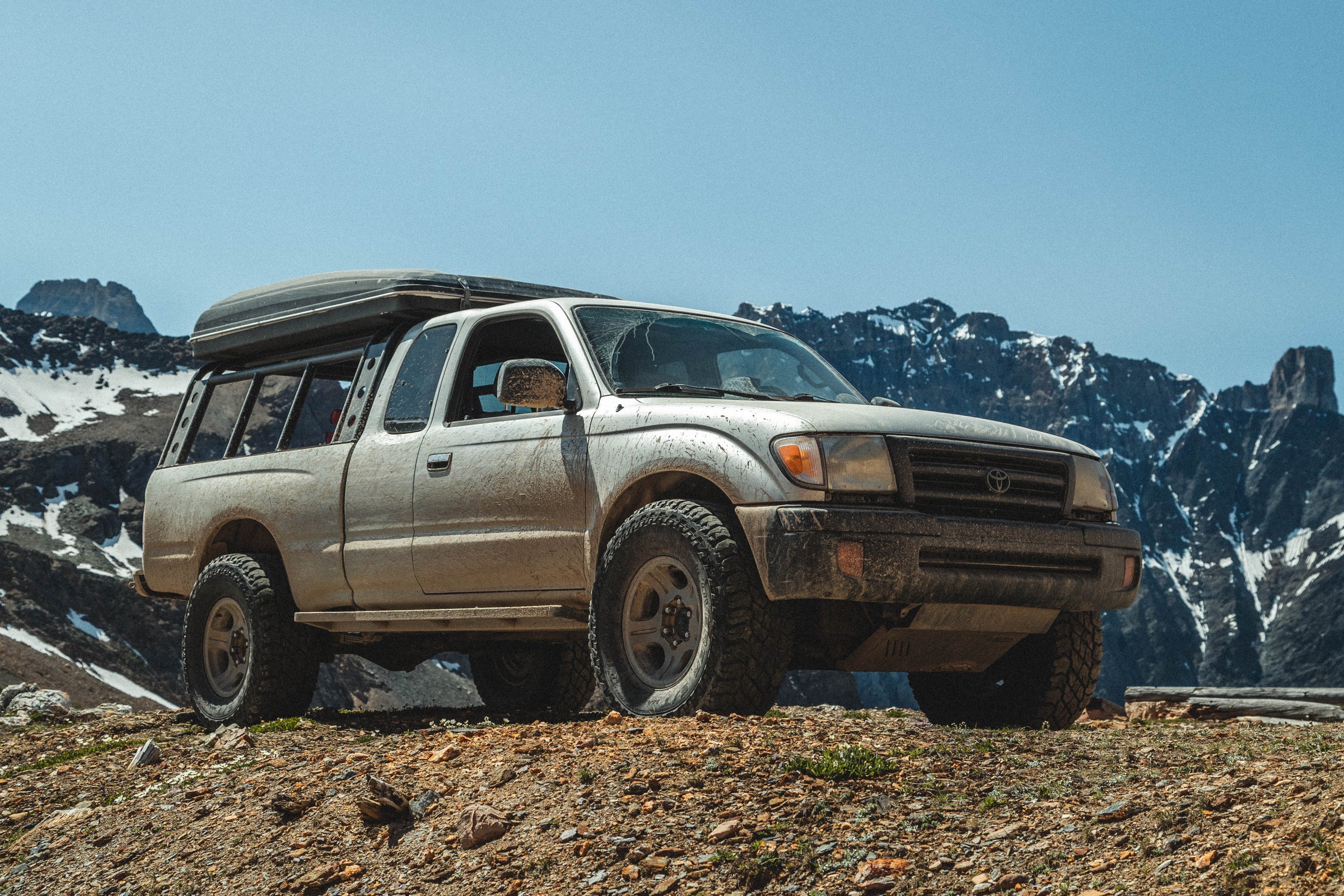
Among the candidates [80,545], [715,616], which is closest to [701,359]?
[715,616]

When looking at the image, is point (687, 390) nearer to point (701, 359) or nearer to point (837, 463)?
point (701, 359)

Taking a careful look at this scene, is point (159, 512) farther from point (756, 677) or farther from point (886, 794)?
point (886, 794)

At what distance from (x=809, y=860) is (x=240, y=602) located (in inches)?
200

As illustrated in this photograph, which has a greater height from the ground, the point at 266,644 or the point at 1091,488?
the point at 1091,488

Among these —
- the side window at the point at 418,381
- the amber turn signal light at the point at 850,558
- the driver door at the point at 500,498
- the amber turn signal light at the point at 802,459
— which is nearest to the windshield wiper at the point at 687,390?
the driver door at the point at 500,498

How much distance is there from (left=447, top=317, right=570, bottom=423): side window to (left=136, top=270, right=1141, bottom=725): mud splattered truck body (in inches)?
0.9

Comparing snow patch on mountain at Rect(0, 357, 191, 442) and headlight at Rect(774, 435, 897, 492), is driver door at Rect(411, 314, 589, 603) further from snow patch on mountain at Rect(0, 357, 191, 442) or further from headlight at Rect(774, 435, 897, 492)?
snow patch on mountain at Rect(0, 357, 191, 442)

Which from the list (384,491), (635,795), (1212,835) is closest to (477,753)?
(635,795)

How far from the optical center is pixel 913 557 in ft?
17.6

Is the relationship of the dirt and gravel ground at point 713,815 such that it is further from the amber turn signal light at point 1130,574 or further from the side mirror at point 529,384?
the side mirror at point 529,384

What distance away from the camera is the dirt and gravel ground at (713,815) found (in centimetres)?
370

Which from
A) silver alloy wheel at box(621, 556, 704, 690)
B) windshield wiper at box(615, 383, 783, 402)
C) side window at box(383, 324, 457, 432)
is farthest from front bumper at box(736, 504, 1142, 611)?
side window at box(383, 324, 457, 432)

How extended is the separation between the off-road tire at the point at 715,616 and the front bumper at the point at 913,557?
0.11 meters

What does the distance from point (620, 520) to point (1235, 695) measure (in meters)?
7.09
